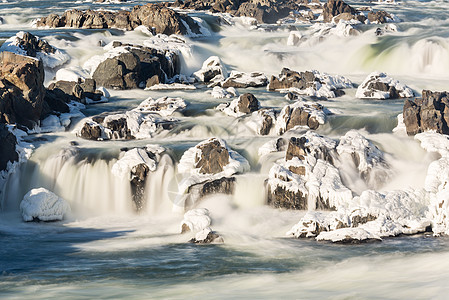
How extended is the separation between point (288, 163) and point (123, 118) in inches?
276

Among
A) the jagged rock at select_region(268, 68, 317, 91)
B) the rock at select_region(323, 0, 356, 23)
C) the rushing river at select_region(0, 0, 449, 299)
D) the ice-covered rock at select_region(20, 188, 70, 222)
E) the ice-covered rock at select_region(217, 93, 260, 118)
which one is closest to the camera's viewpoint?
the rushing river at select_region(0, 0, 449, 299)

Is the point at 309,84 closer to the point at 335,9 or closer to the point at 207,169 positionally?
the point at 207,169

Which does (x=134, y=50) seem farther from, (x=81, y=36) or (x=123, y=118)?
(x=123, y=118)

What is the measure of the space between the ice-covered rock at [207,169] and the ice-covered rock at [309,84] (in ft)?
32.4

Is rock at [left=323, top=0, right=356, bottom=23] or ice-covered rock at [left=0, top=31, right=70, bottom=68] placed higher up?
rock at [left=323, top=0, right=356, bottom=23]

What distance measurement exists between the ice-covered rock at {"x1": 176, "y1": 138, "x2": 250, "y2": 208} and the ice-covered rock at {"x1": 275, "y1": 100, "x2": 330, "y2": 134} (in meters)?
3.44

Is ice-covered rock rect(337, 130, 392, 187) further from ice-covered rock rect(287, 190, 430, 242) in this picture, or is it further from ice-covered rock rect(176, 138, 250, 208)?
ice-covered rock rect(176, 138, 250, 208)

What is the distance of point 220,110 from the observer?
2512cm

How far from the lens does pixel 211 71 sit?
33.2m

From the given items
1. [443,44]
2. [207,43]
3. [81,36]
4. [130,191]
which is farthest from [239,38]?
[130,191]

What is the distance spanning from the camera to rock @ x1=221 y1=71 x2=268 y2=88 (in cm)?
3103

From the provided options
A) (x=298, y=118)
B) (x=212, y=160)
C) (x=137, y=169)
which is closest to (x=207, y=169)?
(x=212, y=160)

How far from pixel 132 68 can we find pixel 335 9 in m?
26.6

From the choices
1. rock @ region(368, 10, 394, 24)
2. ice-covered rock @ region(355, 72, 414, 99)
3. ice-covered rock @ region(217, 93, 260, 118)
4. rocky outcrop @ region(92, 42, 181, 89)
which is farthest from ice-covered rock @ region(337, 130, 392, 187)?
rock @ region(368, 10, 394, 24)
